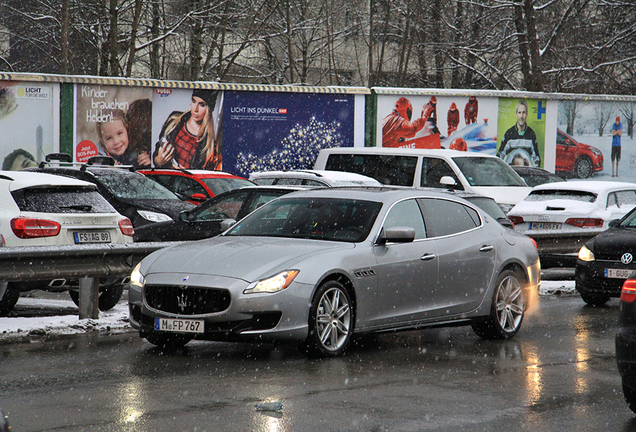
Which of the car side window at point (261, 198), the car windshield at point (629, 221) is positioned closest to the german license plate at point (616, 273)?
the car windshield at point (629, 221)

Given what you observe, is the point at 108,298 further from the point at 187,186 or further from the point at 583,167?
the point at 583,167

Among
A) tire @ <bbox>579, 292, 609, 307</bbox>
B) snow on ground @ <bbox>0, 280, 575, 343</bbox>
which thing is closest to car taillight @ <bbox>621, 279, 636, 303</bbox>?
snow on ground @ <bbox>0, 280, 575, 343</bbox>

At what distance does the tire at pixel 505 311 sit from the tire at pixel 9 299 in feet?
14.9

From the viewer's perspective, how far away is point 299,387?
693 centimetres

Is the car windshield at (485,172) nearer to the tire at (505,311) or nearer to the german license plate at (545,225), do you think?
the german license plate at (545,225)

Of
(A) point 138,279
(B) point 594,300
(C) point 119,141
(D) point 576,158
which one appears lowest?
(B) point 594,300

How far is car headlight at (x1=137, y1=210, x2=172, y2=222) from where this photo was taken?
15812 millimetres

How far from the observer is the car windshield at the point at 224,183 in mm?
18062

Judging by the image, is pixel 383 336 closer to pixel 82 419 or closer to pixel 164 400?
pixel 164 400

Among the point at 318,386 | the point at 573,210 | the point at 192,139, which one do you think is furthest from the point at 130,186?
the point at 318,386

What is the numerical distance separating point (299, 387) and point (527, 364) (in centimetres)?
230

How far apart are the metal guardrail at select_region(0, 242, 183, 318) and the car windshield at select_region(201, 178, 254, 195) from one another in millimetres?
7527

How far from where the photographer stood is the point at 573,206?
1616cm

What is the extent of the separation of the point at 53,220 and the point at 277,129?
44.4 feet
